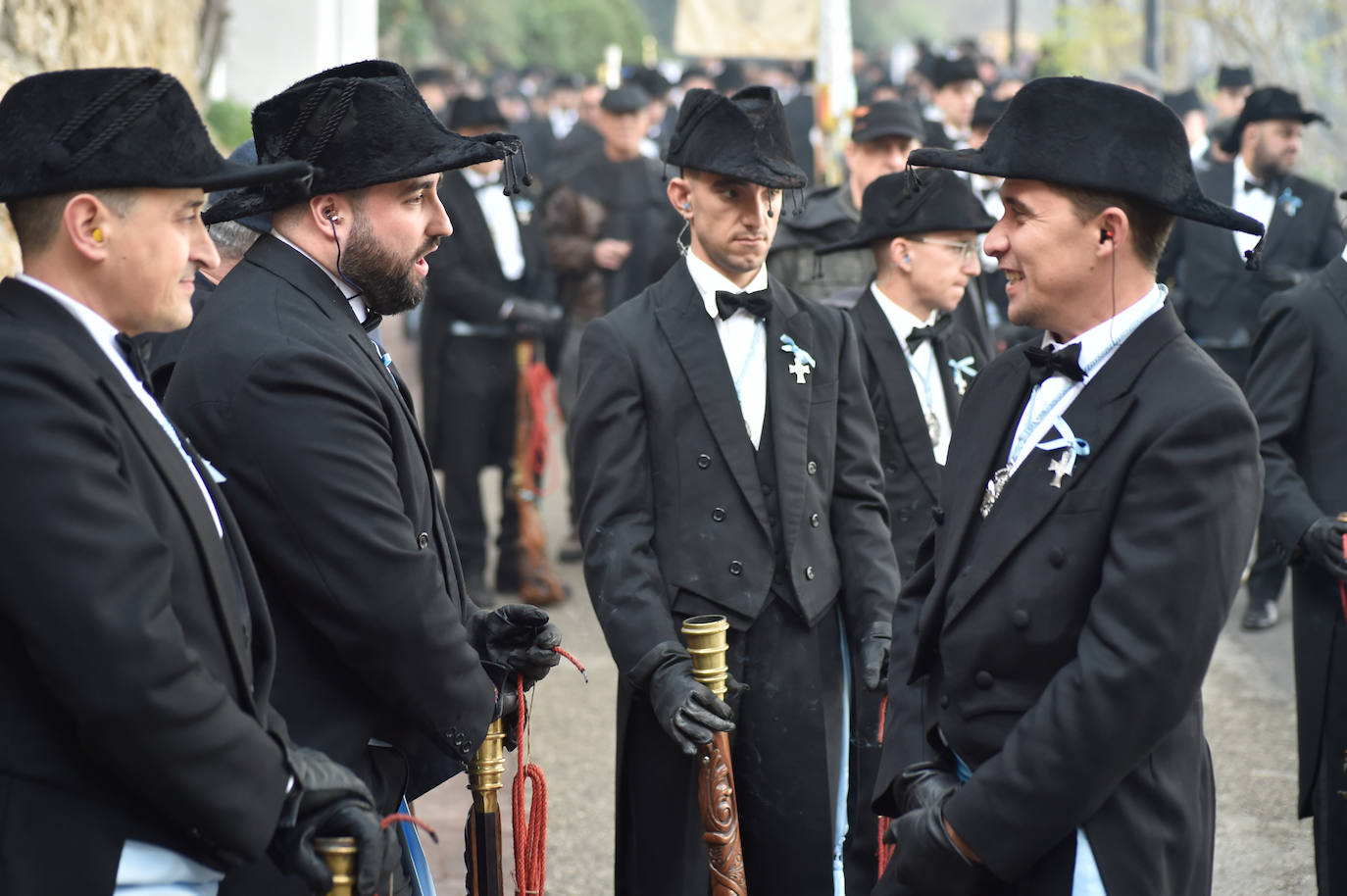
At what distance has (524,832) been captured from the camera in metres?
3.34

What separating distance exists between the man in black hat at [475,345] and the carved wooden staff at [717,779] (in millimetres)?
4535

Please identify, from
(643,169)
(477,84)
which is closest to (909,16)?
(477,84)

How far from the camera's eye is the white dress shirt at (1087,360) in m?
2.82

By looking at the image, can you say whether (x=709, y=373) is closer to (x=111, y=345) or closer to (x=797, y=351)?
(x=797, y=351)

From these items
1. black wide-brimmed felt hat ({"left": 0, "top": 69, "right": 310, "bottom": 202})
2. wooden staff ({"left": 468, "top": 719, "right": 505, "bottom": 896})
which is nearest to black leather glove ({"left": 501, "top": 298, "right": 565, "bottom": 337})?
wooden staff ({"left": 468, "top": 719, "right": 505, "bottom": 896})

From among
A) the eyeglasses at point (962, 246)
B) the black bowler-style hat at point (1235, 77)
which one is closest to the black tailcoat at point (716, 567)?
the eyeglasses at point (962, 246)

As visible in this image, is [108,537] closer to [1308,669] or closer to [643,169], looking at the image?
[1308,669]

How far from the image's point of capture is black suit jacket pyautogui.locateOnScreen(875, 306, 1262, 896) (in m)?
2.59

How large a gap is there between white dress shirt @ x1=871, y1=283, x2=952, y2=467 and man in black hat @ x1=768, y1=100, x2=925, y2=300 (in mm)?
1741

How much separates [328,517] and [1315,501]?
2999mm

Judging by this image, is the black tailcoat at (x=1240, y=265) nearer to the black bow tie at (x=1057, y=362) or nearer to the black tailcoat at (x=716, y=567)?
the black tailcoat at (x=716, y=567)

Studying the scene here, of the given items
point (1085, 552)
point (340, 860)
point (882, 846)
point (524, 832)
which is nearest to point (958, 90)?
point (882, 846)

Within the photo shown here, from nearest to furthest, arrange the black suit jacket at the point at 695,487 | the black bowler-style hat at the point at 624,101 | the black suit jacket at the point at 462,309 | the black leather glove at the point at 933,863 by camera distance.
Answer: the black leather glove at the point at 933,863 → the black suit jacket at the point at 695,487 → the black suit jacket at the point at 462,309 → the black bowler-style hat at the point at 624,101

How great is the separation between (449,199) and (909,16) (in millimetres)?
71063
